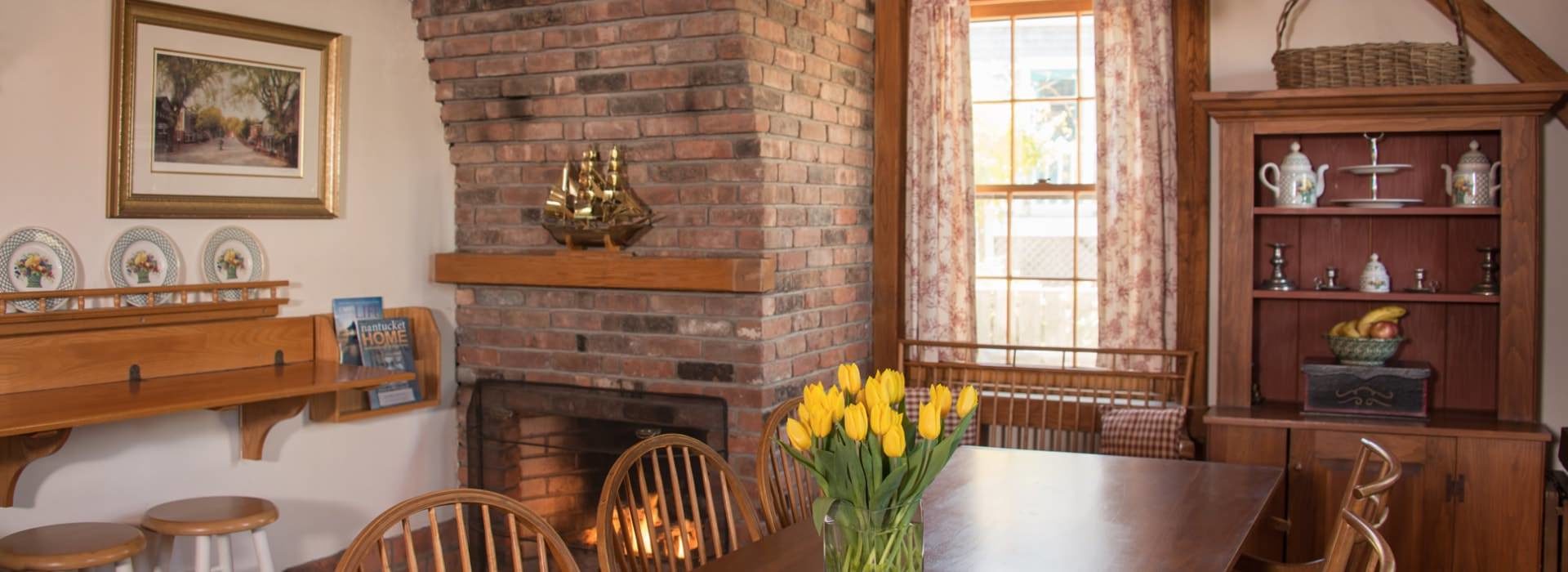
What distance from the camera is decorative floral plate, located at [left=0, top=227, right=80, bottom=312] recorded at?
129 inches

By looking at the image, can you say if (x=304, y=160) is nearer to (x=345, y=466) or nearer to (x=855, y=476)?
(x=345, y=466)

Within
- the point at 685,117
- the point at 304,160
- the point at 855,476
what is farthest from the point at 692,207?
the point at 855,476

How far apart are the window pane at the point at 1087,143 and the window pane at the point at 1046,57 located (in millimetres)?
69

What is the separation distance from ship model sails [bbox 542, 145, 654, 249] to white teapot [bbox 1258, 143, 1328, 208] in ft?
6.57

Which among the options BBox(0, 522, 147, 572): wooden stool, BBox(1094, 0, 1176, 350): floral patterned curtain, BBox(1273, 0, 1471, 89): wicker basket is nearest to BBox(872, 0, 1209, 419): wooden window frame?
BBox(1094, 0, 1176, 350): floral patterned curtain

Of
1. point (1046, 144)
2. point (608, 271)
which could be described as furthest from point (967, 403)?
point (1046, 144)

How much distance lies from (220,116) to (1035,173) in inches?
106

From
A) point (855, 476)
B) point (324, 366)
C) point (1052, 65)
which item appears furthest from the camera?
point (1052, 65)

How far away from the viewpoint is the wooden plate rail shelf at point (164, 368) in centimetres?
322

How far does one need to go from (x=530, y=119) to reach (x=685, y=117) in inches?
25.0

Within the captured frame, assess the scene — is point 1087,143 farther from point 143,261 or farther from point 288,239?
point 143,261

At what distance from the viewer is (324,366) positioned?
3957 mm

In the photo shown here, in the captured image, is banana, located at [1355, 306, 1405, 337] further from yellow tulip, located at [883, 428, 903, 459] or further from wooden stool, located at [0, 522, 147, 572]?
wooden stool, located at [0, 522, 147, 572]

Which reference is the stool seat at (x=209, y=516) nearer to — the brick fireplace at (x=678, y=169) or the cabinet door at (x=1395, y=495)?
the brick fireplace at (x=678, y=169)
